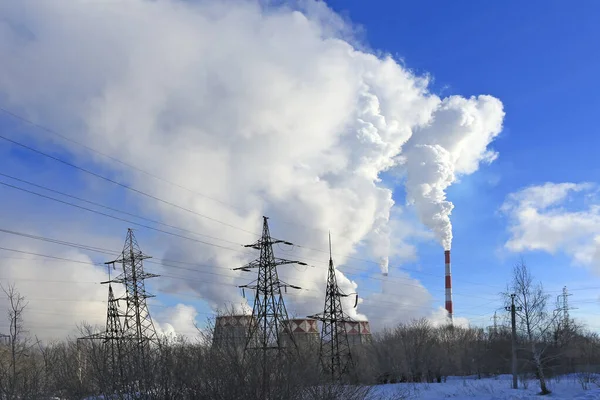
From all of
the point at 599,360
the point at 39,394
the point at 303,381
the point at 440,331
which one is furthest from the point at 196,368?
the point at 440,331

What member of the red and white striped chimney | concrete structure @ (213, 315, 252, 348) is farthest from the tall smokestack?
concrete structure @ (213, 315, 252, 348)

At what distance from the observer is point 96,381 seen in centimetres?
1445

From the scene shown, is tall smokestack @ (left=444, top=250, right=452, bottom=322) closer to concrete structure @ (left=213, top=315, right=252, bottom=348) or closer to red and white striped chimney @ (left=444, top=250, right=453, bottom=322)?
red and white striped chimney @ (left=444, top=250, right=453, bottom=322)

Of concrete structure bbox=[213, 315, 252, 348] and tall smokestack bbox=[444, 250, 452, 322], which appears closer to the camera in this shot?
concrete structure bbox=[213, 315, 252, 348]

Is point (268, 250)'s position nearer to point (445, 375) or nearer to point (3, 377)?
point (3, 377)

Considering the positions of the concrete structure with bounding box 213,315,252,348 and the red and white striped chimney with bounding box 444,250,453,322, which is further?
the red and white striped chimney with bounding box 444,250,453,322

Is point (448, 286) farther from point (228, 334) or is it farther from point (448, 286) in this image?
point (228, 334)

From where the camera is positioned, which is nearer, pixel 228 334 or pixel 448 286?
pixel 228 334

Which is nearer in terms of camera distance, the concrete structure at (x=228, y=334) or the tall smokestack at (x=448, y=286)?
the concrete structure at (x=228, y=334)

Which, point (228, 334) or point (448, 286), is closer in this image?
point (228, 334)

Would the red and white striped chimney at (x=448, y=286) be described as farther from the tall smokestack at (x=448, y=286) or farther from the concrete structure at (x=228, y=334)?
the concrete structure at (x=228, y=334)

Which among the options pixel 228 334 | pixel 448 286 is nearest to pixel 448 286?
pixel 448 286

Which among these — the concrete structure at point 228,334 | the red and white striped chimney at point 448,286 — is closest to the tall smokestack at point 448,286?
the red and white striped chimney at point 448,286

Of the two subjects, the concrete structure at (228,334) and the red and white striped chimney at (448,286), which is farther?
the red and white striped chimney at (448,286)
